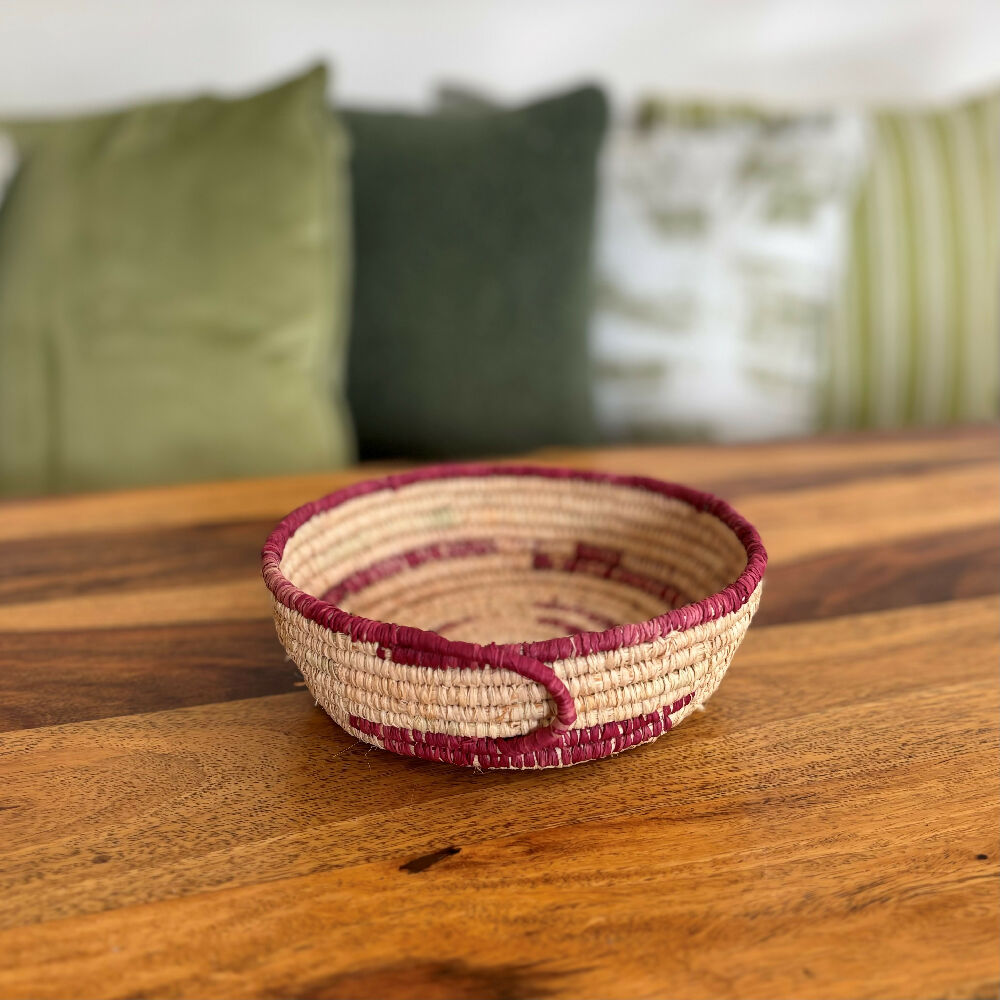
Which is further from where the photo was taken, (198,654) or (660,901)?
(198,654)

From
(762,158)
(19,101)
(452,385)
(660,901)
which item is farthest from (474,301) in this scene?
(660,901)

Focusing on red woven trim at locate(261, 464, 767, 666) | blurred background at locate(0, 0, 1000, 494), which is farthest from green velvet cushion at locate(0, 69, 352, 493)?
red woven trim at locate(261, 464, 767, 666)

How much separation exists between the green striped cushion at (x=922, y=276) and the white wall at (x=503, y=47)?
396 mm

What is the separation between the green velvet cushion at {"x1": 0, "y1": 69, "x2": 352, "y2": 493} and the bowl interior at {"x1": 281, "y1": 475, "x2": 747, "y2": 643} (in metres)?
0.55

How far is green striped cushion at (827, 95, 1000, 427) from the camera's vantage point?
1.56m

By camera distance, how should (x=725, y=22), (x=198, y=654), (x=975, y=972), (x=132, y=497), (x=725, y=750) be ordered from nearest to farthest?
(x=975, y=972)
(x=725, y=750)
(x=198, y=654)
(x=132, y=497)
(x=725, y=22)

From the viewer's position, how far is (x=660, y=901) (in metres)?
0.42

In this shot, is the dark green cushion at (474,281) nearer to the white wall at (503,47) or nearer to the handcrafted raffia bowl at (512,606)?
the white wall at (503,47)

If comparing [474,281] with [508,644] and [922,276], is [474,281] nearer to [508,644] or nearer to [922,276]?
[922,276]

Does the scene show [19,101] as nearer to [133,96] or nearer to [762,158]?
[133,96]

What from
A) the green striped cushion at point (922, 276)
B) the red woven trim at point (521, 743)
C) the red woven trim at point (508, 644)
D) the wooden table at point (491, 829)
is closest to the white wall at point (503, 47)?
the green striped cushion at point (922, 276)

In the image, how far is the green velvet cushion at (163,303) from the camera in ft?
3.91

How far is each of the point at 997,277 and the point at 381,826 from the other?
59.4 inches

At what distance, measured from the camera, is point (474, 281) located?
135 cm
